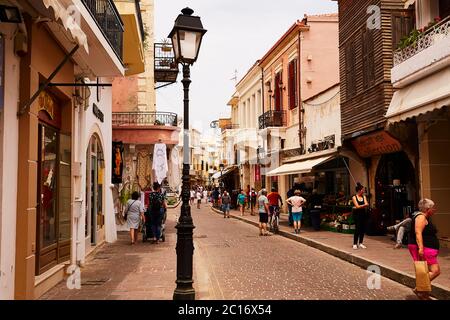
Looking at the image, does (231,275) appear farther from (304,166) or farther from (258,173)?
(258,173)

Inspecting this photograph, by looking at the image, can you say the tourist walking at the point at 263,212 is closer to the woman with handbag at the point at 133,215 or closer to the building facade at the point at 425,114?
the woman with handbag at the point at 133,215

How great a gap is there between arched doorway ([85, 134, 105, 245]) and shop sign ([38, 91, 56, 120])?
3498 mm

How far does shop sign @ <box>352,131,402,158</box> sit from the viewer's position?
48.6ft

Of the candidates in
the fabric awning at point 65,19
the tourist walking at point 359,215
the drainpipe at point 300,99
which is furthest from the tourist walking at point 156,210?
the drainpipe at point 300,99

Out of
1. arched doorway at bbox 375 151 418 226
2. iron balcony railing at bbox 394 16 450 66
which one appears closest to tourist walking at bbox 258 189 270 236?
arched doorway at bbox 375 151 418 226

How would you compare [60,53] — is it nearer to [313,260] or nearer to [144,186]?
[313,260]

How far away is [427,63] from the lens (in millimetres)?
11711

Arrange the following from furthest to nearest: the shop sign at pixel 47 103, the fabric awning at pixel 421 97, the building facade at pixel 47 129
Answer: the fabric awning at pixel 421 97 → the shop sign at pixel 47 103 → the building facade at pixel 47 129

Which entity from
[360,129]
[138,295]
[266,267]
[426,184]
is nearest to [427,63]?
[426,184]

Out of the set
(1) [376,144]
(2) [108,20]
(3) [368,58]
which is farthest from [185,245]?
(3) [368,58]

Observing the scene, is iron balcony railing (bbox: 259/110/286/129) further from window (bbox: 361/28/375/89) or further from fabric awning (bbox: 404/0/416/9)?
fabric awning (bbox: 404/0/416/9)

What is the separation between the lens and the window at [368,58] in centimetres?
1535

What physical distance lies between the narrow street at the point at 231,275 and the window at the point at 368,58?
215 inches

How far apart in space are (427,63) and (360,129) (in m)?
4.76
